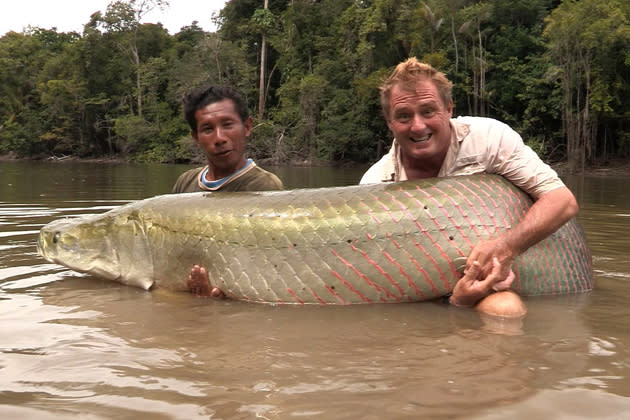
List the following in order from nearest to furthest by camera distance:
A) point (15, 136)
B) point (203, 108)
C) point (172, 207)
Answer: point (172, 207) → point (203, 108) → point (15, 136)

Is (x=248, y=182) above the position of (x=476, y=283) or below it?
above

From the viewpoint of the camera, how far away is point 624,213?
7.62m

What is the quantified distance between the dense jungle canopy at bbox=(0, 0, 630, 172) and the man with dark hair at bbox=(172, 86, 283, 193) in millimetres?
13881

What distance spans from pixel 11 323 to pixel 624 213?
7.64 m

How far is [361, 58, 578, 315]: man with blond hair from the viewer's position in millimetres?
2797

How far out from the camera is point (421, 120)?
10.2 ft

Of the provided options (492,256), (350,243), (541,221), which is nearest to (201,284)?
(350,243)

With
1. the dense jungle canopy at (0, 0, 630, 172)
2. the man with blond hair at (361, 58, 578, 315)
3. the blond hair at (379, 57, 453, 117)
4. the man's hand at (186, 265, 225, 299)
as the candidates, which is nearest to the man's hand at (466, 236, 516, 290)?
the man with blond hair at (361, 58, 578, 315)

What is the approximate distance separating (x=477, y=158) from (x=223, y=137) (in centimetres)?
171

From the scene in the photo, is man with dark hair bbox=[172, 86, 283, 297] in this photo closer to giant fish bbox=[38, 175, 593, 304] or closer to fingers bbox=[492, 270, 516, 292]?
giant fish bbox=[38, 175, 593, 304]

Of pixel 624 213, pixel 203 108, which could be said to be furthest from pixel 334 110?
pixel 203 108

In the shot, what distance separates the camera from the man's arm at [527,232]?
9.14ft

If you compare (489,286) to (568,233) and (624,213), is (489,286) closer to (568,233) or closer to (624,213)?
(568,233)

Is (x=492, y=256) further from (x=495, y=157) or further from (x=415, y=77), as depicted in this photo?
(x=415, y=77)
